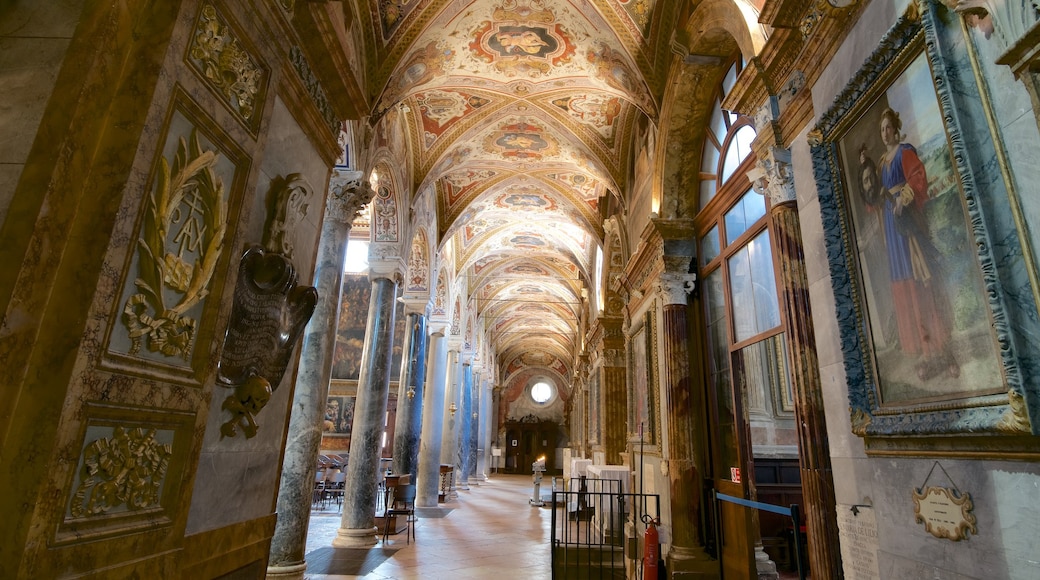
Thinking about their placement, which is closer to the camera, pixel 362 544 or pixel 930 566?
pixel 930 566

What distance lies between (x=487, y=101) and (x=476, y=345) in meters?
13.5

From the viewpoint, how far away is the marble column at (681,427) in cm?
583

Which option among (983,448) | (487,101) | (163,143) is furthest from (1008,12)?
(487,101)

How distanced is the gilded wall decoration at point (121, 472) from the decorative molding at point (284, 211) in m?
1.45

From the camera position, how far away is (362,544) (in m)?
7.73

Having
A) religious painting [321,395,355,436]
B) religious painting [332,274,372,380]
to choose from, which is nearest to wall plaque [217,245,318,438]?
religious painting [332,274,372,380]

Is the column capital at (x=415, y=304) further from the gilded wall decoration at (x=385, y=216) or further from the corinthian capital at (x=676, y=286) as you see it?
the corinthian capital at (x=676, y=286)

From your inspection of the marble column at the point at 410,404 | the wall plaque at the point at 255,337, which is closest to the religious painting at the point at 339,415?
the marble column at the point at 410,404

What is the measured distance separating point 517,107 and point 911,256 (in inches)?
309

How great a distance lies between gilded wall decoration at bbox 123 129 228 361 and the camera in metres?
2.33

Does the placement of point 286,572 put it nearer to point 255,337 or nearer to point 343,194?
point 255,337

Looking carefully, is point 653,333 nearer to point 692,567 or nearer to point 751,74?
point 692,567

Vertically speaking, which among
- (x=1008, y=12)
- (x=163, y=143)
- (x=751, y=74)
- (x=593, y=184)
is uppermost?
(x=593, y=184)

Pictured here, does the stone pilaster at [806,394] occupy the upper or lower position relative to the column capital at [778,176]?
lower
